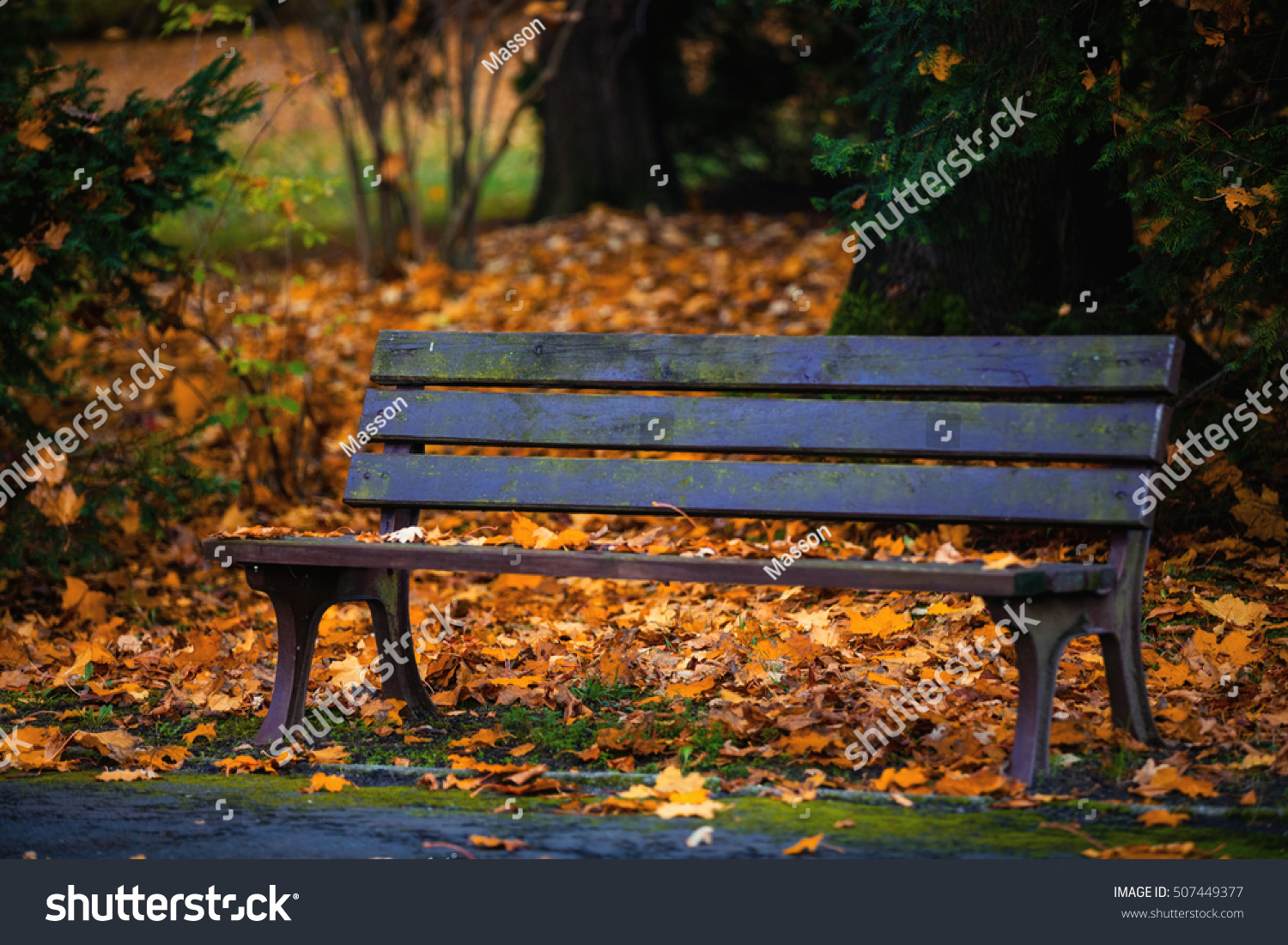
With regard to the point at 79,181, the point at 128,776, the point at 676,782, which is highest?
the point at 79,181

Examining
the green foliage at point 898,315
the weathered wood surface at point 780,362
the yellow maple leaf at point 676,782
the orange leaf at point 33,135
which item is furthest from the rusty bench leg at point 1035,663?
the orange leaf at point 33,135

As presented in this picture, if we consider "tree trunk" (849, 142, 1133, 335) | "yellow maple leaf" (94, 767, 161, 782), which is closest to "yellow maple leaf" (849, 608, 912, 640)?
"tree trunk" (849, 142, 1133, 335)

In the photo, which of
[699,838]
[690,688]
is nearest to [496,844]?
[699,838]

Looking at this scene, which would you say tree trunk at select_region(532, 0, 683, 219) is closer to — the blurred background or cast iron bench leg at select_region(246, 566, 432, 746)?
the blurred background

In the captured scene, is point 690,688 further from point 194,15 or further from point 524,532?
point 194,15

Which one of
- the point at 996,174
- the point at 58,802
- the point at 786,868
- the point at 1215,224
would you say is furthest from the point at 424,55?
the point at 786,868

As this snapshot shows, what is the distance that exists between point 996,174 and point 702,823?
3.17 meters

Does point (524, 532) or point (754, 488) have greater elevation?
point (754, 488)

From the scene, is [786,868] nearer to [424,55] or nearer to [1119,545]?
[1119,545]

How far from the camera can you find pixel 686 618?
4.47 metres

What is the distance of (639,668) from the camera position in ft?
12.6

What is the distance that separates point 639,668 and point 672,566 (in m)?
1.09

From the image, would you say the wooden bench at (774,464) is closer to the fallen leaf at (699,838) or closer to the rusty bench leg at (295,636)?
the rusty bench leg at (295,636)

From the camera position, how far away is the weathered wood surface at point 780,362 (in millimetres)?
3023
